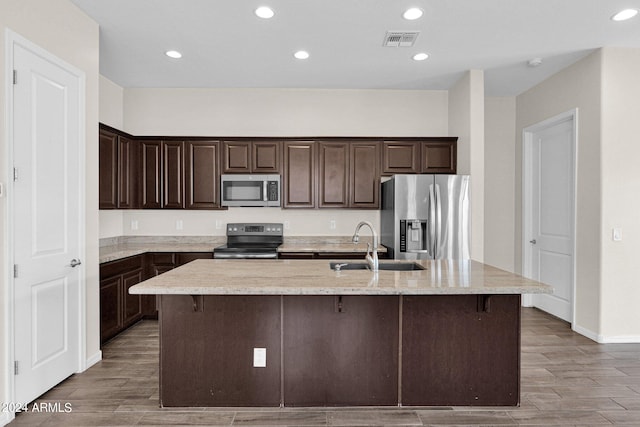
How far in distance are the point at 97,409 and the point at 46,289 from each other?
0.92 meters

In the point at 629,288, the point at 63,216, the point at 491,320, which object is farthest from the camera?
the point at 629,288

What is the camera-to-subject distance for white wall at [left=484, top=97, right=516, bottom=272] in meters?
5.49

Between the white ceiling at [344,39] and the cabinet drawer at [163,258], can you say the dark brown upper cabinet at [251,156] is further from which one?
the cabinet drawer at [163,258]

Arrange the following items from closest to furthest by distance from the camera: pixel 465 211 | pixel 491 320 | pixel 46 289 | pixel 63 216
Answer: pixel 491 320
pixel 46 289
pixel 63 216
pixel 465 211

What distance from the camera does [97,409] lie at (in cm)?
260

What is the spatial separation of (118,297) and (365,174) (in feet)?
10.3

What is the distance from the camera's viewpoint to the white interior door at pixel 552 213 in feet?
14.9

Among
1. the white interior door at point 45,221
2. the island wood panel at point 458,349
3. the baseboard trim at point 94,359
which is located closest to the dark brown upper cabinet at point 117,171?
the white interior door at point 45,221

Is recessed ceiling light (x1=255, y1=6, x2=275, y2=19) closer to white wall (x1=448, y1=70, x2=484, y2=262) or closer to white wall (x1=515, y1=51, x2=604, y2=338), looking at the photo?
white wall (x1=448, y1=70, x2=484, y2=262)

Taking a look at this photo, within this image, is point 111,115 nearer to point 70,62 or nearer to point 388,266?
point 70,62

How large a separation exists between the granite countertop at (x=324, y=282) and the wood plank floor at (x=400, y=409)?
87 centimetres

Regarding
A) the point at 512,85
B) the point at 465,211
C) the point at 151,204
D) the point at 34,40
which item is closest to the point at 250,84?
the point at 151,204

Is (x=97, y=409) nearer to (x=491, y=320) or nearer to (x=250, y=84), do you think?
(x=491, y=320)

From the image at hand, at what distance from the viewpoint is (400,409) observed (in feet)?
8.35
